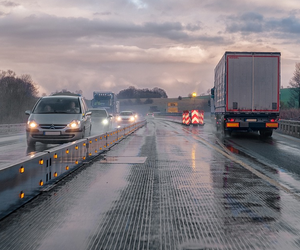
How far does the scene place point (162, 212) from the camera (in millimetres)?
6387

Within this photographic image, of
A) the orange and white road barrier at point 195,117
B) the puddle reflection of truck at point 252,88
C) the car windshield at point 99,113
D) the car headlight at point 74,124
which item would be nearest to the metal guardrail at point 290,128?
the puddle reflection of truck at point 252,88

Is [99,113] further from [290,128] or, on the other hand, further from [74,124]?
[74,124]

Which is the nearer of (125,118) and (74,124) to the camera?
(74,124)

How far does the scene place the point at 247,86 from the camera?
74.3 feet

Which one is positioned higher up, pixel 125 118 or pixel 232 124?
pixel 232 124

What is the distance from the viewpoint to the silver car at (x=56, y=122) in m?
15.5

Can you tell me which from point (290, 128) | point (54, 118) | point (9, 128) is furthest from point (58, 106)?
point (9, 128)

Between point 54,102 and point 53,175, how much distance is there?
8.35m

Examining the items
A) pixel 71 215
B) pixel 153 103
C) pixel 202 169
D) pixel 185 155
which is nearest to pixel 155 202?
pixel 71 215

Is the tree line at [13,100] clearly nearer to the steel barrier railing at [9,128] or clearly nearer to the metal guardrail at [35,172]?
the steel barrier railing at [9,128]

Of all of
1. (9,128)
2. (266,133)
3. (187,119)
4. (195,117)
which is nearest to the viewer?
(266,133)

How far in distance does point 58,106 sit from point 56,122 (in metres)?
1.40

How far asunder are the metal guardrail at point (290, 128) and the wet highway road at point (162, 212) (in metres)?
18.3

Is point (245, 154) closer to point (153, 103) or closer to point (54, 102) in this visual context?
point (54, 102)
